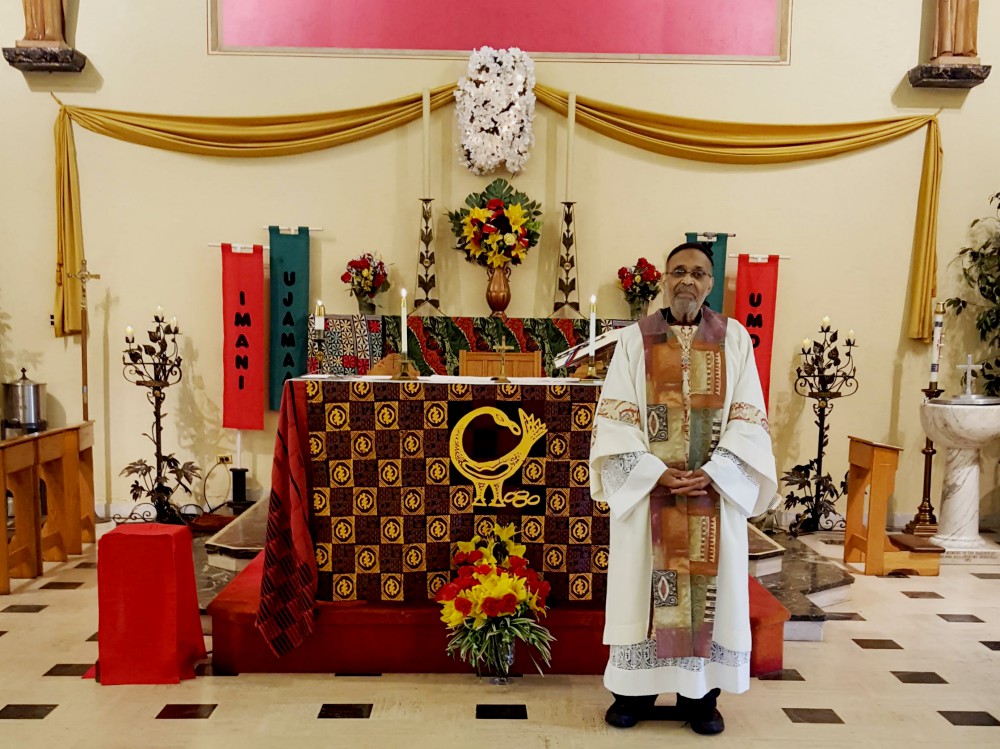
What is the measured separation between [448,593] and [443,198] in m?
4.14

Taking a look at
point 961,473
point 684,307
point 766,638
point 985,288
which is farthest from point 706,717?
point 985,288

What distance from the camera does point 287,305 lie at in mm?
6820

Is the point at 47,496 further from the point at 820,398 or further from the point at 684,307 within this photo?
the point at 820,398

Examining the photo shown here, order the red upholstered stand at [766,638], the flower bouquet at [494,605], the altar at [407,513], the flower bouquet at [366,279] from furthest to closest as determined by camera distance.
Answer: the flower bouquet at [366,279] → the red upholstered stand at [766,638] → the altar at [407,513] → the flower bouquet at [494,605]

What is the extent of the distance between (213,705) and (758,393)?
2488 millimetres

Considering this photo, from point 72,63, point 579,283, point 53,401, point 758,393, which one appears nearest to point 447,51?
point 579,283

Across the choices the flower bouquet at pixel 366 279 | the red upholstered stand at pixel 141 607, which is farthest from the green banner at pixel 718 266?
the red upholstered stand at pixel 141 607

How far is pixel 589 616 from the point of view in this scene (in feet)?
12.3

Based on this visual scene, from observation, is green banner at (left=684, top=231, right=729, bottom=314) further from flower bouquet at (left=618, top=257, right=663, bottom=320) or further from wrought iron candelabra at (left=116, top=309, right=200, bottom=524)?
wrought iron candelabra at (left=116, top=309, right=200, bottom=524)

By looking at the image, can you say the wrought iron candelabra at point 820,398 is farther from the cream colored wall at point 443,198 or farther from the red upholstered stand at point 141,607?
the red upholstered stand at point 141,607

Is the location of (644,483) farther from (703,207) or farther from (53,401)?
(53,401)

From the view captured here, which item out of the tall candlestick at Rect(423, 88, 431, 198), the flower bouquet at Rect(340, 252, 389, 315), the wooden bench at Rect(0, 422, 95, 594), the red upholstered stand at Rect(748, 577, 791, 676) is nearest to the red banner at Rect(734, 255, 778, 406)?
the tall candlestick at Rect(423, 88, 431, 198)

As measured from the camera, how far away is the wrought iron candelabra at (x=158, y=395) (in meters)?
6.49

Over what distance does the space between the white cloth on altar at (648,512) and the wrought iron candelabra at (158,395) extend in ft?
14.4
